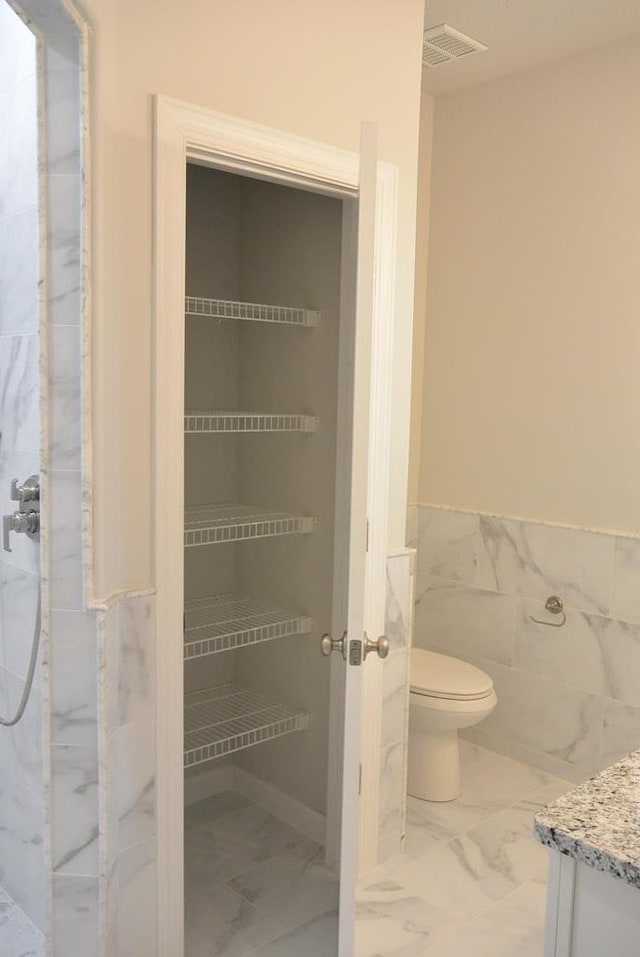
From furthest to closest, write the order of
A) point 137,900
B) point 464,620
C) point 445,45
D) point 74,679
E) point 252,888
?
point 464,620 → point 445,45 → point 252,888 → point 137,900 → point 74,679

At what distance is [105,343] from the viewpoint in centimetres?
191

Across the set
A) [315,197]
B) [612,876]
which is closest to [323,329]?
[315,197]

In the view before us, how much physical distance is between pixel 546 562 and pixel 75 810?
2.12 m

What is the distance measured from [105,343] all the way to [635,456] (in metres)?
2.09

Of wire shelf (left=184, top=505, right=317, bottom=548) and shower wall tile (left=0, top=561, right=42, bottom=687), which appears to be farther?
wire shelf (left=184, top=505, right=317, bottom=548)

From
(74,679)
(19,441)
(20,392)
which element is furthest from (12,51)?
(74,679)

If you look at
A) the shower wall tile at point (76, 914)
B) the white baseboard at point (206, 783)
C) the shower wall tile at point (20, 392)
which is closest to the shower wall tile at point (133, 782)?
the shower wall tile at point (76, 914)

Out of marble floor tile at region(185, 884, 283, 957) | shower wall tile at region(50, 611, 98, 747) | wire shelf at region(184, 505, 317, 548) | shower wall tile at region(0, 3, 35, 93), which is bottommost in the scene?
marble floor tile at region(185, 884, 283, 957)

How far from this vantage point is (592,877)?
3.76 feet

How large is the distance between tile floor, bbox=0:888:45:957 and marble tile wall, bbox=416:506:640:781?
2.07 meters

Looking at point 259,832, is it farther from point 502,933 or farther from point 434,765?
point 502,933

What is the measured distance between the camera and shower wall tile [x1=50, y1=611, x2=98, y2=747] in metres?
1.94

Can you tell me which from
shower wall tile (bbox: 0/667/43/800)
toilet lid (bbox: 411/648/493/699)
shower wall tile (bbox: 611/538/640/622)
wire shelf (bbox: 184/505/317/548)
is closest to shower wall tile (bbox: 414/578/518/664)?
toilet lid (bbox: 411/648/493/699)

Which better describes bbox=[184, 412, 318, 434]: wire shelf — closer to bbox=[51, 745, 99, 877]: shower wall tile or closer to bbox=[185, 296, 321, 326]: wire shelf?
bbox=[185, 296, 321, 326]: wire shelf
